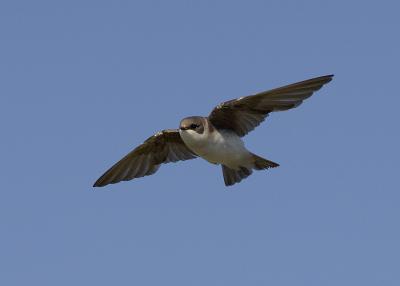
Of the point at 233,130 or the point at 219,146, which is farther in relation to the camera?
the point at 233,130

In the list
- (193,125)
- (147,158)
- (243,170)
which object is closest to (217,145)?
(193,125)

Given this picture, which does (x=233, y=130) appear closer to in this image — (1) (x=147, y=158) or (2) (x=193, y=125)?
(2) (x=193, y=125)

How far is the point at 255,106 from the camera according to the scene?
11.9 meters

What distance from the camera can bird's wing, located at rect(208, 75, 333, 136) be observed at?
443 inches

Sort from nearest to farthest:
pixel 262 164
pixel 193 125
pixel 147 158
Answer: pixel 193 125 → pixel 262 164 → pixel 147 158

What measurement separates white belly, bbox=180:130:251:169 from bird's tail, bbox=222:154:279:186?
286 mm

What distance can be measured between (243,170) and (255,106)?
1191 millimetres

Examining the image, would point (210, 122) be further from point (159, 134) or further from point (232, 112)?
point (159, 134)

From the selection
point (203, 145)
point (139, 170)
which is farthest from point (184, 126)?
point (139, 170)

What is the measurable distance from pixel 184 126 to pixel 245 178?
1.56 metres

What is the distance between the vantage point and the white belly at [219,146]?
460 inches

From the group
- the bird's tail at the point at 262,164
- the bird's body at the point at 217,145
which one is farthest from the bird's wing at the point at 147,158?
the bird's body at the point at 217,145

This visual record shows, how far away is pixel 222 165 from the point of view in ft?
43.0

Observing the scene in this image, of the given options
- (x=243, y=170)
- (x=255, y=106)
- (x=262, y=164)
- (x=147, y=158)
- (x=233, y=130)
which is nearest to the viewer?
(x=255, y=106)
